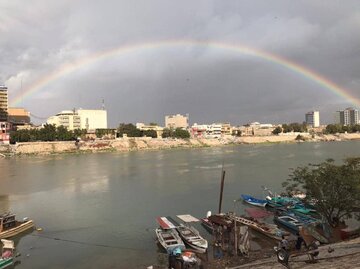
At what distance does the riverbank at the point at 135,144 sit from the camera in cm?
11694

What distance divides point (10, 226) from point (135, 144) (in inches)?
4580

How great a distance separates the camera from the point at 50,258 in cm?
2009

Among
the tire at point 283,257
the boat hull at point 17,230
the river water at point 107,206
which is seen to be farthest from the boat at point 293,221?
the boat hull at point 17,230

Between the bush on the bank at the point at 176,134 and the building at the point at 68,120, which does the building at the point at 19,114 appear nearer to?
the building at the point at 68,120

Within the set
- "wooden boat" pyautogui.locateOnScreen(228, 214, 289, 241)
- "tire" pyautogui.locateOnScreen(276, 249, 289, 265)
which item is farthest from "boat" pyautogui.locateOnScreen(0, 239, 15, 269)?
"tire" pyautogui.locateOnScreen(276, 249, 289, 265)

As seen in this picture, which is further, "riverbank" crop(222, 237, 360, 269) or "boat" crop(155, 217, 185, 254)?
"boat" crop(155, 217, 185, 254)

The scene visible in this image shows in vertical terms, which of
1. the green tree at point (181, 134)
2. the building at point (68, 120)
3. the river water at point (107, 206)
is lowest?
the river water at point (107, 206)

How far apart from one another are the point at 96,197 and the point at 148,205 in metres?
Answer: 8.40

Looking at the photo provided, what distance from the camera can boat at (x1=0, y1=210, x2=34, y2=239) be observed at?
23034 millimetres

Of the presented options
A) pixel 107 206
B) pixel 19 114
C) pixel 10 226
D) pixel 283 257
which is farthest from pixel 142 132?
pixel 283 257

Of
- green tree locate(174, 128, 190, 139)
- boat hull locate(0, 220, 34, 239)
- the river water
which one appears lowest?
the river water

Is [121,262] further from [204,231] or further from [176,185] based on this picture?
[176,185]

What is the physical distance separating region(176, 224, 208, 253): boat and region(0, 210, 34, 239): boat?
10.7 meters

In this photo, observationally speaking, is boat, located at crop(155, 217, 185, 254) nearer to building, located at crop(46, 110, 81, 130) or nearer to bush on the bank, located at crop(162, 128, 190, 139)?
bush on the bank, located at crop(162, 128, 190, 139)
